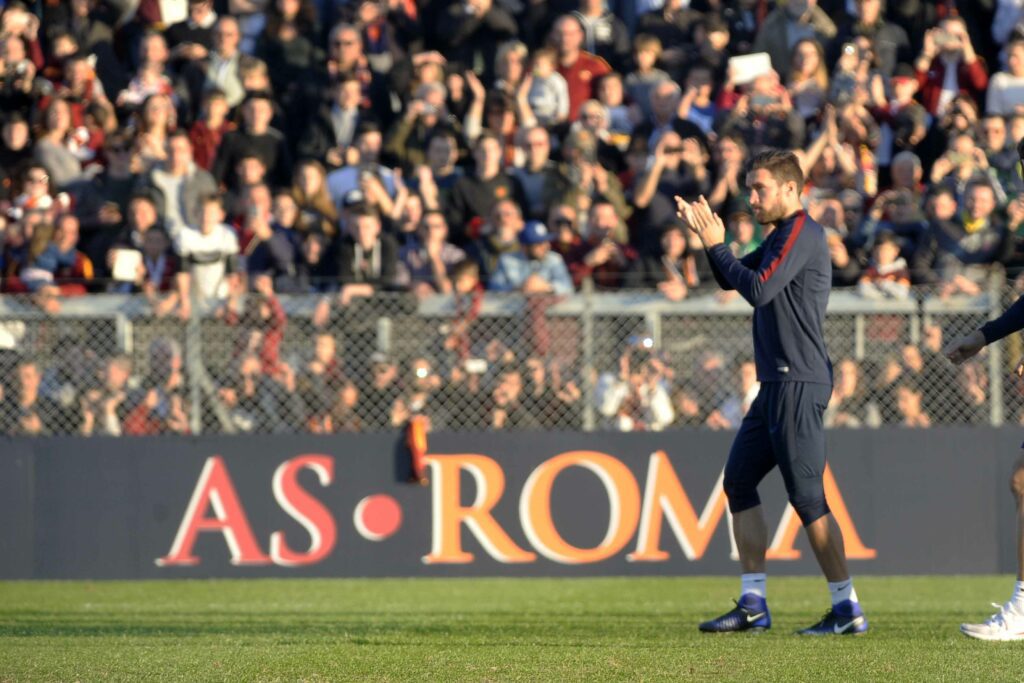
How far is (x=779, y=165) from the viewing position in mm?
7727

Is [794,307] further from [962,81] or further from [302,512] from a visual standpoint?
[962,81]

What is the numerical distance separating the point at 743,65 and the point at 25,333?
6914mm

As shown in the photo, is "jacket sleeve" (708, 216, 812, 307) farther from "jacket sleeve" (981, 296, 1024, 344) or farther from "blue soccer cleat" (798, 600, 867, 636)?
"blue soccer cleat" (798, 600, 867, 636)

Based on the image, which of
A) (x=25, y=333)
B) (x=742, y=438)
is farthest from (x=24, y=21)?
(x=742, y=438)

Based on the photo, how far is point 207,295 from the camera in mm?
13133

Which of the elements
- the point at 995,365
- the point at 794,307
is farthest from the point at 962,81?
the point at 794,307

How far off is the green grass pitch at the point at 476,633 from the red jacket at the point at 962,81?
16.0ft

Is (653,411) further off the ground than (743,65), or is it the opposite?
A: (743,65)

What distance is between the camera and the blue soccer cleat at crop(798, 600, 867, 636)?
25.8ft

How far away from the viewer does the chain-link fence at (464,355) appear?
42.1ft

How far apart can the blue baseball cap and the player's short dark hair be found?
602cm

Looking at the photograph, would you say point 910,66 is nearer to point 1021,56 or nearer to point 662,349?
point 1021,56

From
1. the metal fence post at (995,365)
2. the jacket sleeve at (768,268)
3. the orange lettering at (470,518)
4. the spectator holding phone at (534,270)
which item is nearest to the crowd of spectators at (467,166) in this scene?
the spectator holding phone at (534,270)

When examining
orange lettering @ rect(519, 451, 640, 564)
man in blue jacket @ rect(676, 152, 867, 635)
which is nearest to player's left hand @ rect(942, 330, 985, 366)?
man in blue jacket @ rect(676, 152, 867, 635)
